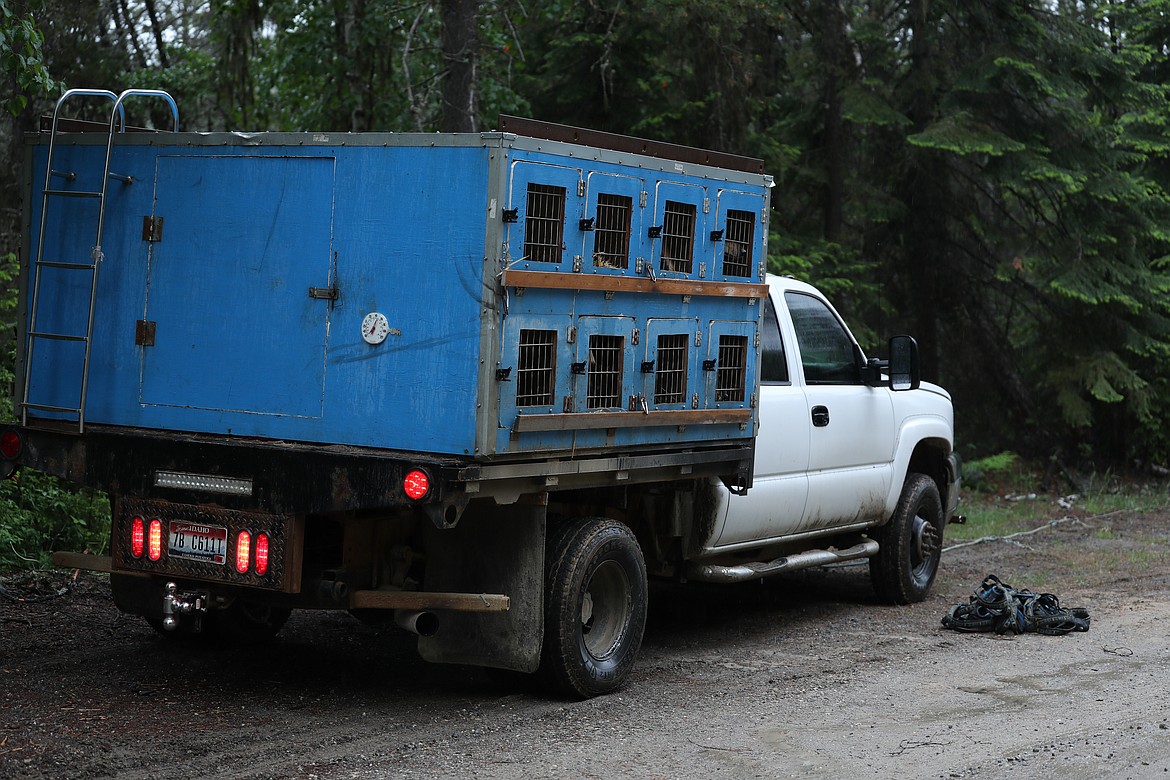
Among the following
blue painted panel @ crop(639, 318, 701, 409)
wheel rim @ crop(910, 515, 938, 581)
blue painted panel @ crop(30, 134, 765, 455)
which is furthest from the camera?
wheel rim @ crop(910, 515, 938, 581)

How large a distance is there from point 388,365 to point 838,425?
393 cm

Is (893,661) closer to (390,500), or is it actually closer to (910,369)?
(910,369)

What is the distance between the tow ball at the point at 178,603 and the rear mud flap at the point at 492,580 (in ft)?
3.49

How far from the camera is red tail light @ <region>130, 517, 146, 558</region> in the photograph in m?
6.25

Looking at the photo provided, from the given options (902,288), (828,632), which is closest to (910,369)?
(828,632)

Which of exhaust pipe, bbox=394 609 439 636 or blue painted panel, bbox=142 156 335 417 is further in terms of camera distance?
exhaust pipe, bbox=394 609 439 636

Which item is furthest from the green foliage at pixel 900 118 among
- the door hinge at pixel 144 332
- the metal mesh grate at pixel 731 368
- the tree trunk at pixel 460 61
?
the door hinge at pixel 144 332

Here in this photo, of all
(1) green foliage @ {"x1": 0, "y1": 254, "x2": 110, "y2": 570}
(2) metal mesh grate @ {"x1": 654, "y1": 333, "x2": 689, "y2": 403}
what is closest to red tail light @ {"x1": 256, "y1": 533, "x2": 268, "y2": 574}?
(2) metal mesh grate @ {"x1": 654, "y1": 333, "x2": 689, "y2": 403}

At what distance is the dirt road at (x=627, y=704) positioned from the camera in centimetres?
553

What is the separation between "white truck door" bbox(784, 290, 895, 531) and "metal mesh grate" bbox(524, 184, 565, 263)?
2884 millimetres

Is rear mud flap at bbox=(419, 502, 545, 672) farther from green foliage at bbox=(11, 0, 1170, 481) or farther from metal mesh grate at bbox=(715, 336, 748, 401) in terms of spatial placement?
green foliage at bbox=(11, 0, 1170, 481)

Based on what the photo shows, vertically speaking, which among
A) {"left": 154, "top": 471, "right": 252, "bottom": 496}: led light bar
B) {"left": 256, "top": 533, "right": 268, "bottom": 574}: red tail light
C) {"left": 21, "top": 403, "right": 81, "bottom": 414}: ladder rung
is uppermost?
{"left": 21, "top": 403, "right": 81, "bottom": 414}: ladder rung

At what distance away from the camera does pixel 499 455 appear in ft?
Result: 19.3

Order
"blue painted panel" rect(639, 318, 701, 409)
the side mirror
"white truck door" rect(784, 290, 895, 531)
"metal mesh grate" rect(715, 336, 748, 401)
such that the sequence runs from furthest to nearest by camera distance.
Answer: the side mirror → "white truck door" rect(784, 290, 895, 531) → "metal mesh grate" rect(715, 336, 748, 401) → "blue painted panel" rect(639, 318, 701, 409)
